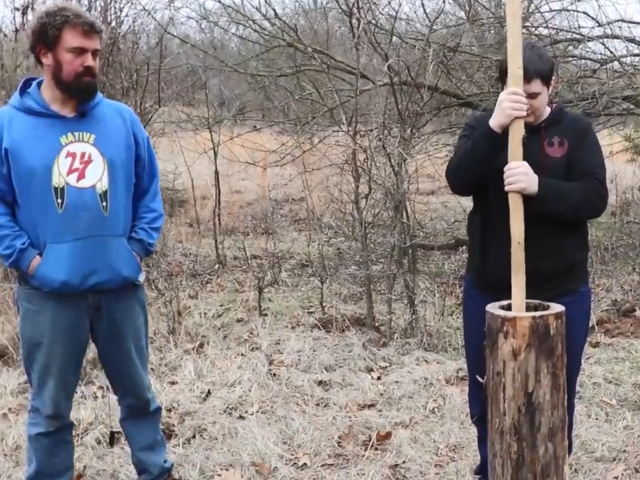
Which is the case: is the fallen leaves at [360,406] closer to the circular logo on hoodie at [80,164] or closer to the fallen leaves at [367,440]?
the fallen leaves at [367,440]

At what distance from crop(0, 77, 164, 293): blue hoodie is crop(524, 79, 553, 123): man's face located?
60.4 inches

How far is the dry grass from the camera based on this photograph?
356 cm

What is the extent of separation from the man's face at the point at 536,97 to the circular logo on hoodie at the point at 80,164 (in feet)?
5.19

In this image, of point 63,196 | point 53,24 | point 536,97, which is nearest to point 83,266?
point 63,196

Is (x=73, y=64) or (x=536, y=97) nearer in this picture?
(x=536, y=97)

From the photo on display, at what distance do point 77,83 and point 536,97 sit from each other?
5.43ft

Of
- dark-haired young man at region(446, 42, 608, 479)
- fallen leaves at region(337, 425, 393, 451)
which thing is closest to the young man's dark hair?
dark-haired young man at region(446, 42, 608, 479)

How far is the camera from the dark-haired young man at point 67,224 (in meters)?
2.76

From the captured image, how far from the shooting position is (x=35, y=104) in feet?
9.21

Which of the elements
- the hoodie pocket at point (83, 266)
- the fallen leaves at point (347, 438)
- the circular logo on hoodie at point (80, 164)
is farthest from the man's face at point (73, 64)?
the fallen leaves at point (347, 438)

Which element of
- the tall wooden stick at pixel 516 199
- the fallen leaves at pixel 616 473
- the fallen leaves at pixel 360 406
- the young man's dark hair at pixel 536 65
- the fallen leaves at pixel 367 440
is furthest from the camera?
the fallen leaves at pixel 360 406

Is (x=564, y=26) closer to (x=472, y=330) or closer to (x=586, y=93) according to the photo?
(x=586, y=93)

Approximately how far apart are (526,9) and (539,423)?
5255 millimetres

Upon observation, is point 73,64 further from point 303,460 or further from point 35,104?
point 303,460
